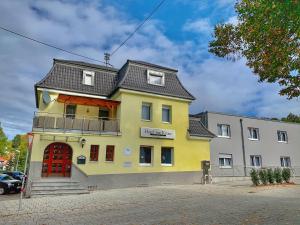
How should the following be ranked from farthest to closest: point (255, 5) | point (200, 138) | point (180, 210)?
1. point (200, 138)
2. point (180, 210)
3. point (255, 5)

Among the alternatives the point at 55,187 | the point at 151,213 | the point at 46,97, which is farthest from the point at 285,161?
the point at 46,97

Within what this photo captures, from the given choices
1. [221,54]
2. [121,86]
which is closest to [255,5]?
[221,54]

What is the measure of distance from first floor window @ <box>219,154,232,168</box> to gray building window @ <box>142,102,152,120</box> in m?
9.94

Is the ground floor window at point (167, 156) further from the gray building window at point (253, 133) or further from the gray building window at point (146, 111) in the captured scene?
the gray building window at point (253, 133)

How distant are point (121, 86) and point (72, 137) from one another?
5.16 m

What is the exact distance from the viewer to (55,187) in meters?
14.7

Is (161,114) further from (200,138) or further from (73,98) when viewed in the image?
(73,98)

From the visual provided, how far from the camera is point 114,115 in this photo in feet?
65.0

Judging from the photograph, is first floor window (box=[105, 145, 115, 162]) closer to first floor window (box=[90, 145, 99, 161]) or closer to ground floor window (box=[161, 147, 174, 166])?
first floor window (box=[90, 145, 99, 161])

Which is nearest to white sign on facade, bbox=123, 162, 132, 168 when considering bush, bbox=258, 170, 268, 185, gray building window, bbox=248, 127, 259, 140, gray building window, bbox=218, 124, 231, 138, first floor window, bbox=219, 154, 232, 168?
bush, bbox=258, 170, 268, 185

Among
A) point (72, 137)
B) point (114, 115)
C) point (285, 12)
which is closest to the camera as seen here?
point (285, 12)

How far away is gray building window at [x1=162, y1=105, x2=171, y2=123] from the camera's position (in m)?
20.7

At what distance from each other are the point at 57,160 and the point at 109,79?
8006 mm

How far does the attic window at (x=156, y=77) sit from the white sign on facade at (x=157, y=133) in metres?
4.25
